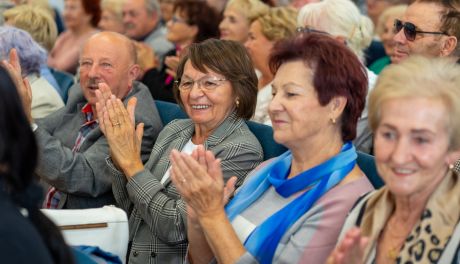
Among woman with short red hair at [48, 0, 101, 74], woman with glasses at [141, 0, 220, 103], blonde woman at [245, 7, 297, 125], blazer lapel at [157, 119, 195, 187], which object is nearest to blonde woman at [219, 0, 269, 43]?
woman with glasses at [141, 0, 220, 103]

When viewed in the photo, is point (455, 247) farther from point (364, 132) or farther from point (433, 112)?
point (364, 132)

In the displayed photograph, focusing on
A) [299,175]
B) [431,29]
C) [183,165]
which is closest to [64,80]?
[431,29]

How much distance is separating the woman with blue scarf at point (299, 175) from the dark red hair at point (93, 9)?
449 cm

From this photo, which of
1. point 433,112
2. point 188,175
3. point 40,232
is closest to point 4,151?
point 40,232

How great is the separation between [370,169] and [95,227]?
0.88 m

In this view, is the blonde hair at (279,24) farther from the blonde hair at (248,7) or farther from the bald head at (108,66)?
the bald head at (108,66)

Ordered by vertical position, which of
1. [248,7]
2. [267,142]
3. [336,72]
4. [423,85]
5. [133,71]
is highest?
[423,85]

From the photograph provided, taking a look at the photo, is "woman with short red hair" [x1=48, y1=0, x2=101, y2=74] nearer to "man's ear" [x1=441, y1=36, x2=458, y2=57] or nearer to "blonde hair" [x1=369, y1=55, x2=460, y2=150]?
"man's ear" [x1=441, y1=36, x2=458, y2=57]

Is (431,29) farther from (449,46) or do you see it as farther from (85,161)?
(85,161)

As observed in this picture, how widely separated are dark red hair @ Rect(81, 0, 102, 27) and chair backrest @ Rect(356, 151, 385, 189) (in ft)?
15.1

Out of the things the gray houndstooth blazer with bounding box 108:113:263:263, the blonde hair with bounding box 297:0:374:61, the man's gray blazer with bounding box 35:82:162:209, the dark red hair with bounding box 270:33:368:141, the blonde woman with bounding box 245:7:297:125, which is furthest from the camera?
the blonde woman with bounding box 245:7:297:125

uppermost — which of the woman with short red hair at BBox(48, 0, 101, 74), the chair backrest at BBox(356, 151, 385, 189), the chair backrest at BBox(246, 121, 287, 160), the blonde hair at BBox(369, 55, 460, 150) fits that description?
the blonde hair at BBox(369, 55, 460, 150)

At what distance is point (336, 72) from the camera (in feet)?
8.14

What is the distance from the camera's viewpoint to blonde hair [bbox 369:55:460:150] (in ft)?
6.80
